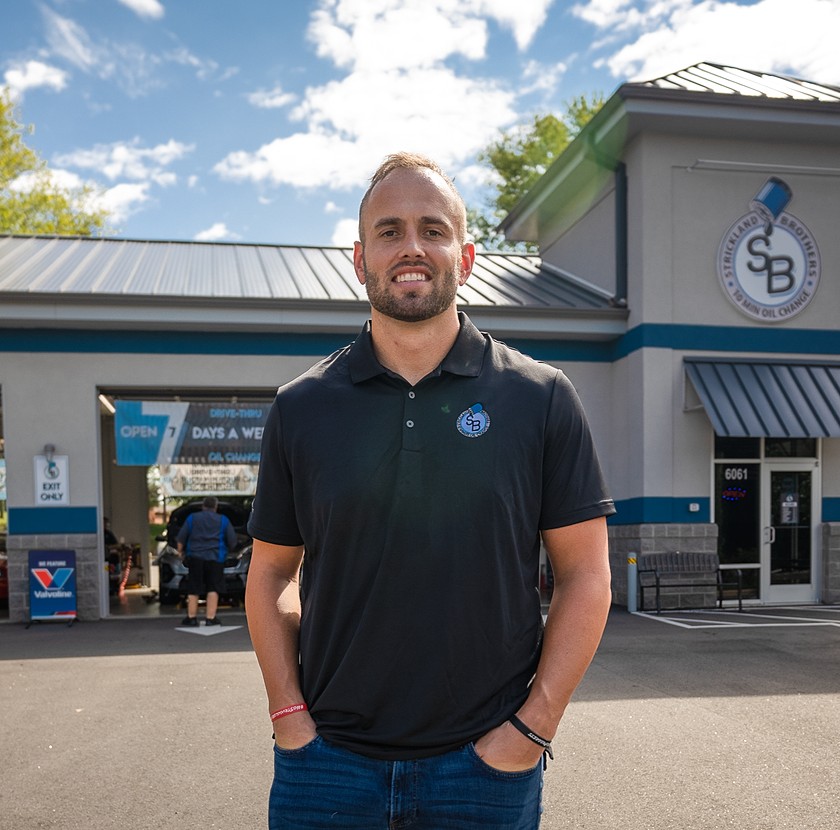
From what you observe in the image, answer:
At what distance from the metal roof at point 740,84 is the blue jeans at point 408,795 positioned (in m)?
10.9

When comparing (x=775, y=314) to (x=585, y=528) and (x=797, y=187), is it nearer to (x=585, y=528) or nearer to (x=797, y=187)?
(x=797, y=187)

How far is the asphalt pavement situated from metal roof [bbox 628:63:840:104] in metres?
7.46

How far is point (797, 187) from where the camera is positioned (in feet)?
39.8

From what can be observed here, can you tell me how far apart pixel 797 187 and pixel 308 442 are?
1233 cm

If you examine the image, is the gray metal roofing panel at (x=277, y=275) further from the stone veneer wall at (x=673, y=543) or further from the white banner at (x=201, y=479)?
the stone veneer wall at (x=673, y=543)

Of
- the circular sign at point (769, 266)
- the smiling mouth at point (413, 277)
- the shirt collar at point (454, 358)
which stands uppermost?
the circular sign at point (769, 266)

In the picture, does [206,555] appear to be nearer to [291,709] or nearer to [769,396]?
[769,396]

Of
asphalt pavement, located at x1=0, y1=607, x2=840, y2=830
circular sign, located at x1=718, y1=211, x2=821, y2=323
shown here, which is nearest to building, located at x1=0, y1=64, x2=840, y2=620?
circular sign, located at x1=718, y1=211, x2=821, y2=323

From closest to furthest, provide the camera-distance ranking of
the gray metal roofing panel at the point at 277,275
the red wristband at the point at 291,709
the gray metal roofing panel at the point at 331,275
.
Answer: the red wristband at the point at 291,709, the gray metal roofing panel at the point at 277,275, the gray metal roofing panel at the point at 331,275

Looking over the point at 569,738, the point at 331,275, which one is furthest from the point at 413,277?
the point at 331,275

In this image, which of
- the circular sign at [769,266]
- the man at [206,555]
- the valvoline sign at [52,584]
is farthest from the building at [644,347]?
the man at [206,555]

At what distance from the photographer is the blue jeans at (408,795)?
5.71 ft

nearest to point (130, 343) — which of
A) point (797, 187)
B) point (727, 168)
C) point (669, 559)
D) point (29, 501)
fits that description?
point (29, 501)

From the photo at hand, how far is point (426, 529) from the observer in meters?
1.77
